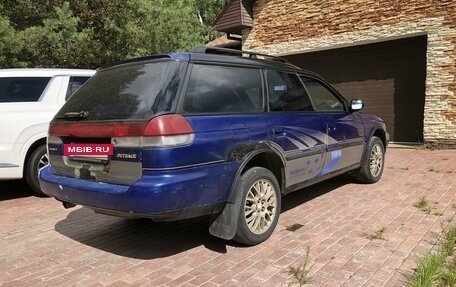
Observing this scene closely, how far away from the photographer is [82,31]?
1213 centimetres

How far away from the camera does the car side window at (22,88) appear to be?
608 centimetres

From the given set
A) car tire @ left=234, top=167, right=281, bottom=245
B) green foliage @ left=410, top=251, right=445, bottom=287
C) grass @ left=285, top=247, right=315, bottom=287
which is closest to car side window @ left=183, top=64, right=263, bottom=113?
car tire @ left=234, top=167, right=281, bottom=245

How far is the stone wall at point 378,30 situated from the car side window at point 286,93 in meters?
6.92

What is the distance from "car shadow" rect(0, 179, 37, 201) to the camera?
6.57 m

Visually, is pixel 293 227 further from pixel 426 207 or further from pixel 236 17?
pixel 236 17

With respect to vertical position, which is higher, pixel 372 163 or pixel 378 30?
pixel 378 30

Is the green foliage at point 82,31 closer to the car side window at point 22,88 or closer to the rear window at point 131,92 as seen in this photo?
the car side window at point 22,88

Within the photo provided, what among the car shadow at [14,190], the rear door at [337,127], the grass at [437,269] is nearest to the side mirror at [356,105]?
the rear door at [337,127]

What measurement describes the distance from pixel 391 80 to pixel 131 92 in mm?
9515

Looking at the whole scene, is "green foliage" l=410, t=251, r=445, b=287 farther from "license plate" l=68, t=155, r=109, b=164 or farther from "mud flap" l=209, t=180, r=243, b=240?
"license plate" l=68, t=155, r=109, b=164

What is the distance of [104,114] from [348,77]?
10064 mm

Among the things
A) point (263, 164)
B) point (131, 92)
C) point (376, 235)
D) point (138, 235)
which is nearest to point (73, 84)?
point (138, 235)

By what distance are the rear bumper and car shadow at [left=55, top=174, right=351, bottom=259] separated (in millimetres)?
661

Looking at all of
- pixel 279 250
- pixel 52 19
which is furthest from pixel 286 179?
pixel 52 19
